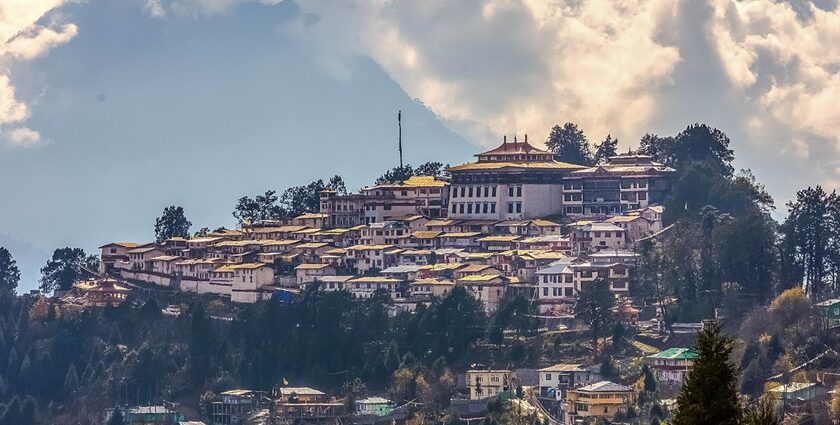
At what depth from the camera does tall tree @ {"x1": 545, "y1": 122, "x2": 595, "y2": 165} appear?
4277 inches

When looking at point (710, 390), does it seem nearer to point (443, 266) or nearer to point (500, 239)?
point (443, 266)

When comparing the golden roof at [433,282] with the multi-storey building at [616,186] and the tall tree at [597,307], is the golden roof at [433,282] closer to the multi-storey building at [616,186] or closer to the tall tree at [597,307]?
the tall tree at [597,307]

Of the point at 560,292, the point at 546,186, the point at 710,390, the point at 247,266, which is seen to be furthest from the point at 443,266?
the point at 710,390

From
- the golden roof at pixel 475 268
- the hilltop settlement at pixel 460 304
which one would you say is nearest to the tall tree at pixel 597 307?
the hilltop settlement at pixel 460 304

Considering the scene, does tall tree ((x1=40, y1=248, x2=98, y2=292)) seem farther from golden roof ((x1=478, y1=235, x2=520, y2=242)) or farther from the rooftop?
the rooftop

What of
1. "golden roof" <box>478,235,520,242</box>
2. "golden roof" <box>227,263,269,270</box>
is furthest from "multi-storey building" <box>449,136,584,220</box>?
"golden roof" <box>227,263,269,270</box>

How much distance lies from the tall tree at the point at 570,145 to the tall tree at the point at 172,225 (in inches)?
883

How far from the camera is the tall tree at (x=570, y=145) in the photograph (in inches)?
4277

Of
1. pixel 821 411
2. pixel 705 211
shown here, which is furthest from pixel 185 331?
pixel 821 411

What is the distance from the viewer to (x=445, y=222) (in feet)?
329

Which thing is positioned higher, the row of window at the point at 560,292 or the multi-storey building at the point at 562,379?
the row of window at the point at 560,292

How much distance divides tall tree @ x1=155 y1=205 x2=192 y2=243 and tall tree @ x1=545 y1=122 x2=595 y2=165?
22.4 m

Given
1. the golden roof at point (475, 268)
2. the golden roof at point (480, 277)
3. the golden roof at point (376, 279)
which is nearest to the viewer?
the golden roof at point (480, 277)

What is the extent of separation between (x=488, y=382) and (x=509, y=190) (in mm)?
21440
